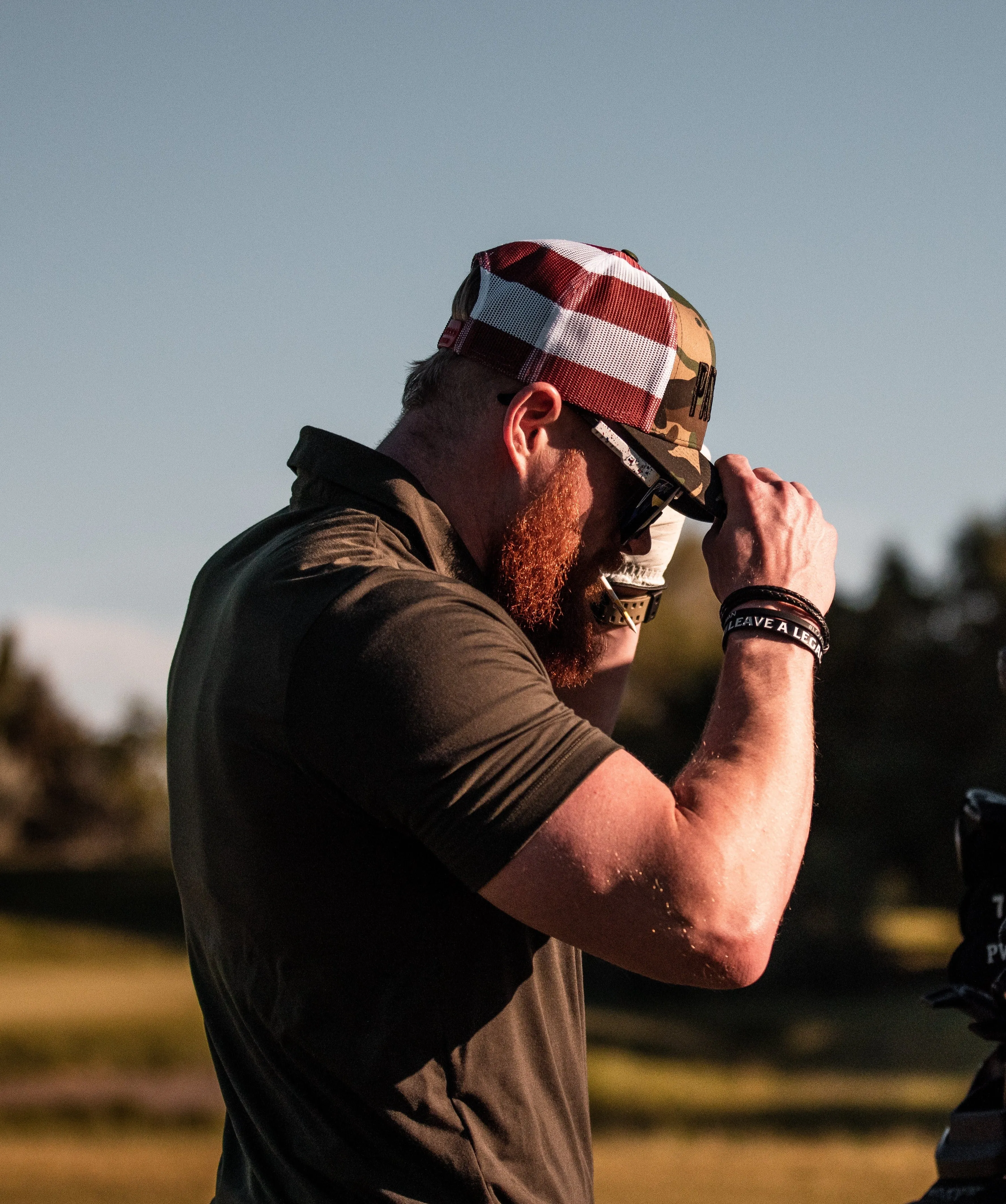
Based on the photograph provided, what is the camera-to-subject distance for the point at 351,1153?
62.0 inches

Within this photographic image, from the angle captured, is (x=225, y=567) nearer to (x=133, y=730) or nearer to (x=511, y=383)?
(x=511, y=383)

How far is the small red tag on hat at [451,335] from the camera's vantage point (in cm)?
194

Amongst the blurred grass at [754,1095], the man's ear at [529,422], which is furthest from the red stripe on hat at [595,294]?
the blurred grass at [754,1095]

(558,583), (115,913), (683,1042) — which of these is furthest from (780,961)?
(558,583)

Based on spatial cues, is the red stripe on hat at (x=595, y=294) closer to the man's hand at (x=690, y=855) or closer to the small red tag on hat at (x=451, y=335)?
the small red tag on hat at (x=451, y=335)

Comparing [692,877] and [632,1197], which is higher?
[692,877]

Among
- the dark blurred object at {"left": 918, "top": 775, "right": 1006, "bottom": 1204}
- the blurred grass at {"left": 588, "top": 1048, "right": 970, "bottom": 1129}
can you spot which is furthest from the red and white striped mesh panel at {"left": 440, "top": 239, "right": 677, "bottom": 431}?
the blurred grass at {"left": 588, "top": 1048, "right": 970, "bottom": 1129}

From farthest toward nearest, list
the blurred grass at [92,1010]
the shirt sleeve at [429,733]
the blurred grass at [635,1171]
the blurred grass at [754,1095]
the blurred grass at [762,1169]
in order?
the blurred grass at [754,1095], the blurred grass at [92,1010], the blurred grass at [762,1169], the blurred grass at [635,1171], the shirt sleeve at [429,733]

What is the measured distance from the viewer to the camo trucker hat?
1841 mm

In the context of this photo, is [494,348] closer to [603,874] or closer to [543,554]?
[543,554]

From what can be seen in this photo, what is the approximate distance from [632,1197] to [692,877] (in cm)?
997

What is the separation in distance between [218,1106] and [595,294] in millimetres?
13302

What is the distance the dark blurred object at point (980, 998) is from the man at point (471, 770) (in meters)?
0.66

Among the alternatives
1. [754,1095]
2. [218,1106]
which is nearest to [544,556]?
[218,1106]
